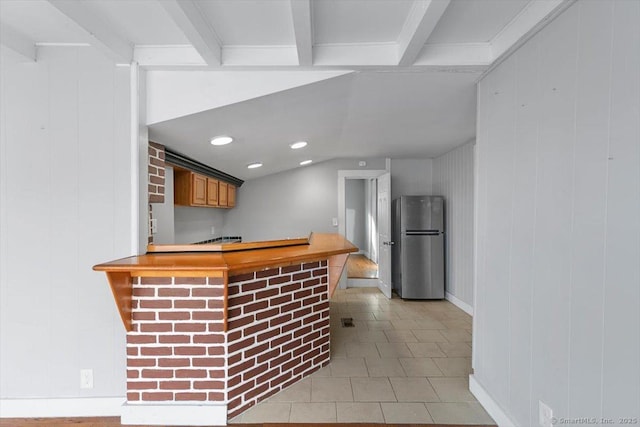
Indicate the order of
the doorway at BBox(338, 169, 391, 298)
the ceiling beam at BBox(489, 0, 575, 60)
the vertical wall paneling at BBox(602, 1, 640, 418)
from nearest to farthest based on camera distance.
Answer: the vertical wall paneling at BBox(602, 1, 640, 418) → the ceiling beam at BBox(489, 0, 575, 60) → the doorway at BBox(338, 169, 391, 298)

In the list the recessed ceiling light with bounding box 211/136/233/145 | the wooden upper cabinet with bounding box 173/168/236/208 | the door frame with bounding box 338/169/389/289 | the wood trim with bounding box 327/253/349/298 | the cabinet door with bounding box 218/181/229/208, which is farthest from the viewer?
the door frame with bounding box 338/169/389/289

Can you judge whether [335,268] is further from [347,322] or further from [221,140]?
[221,140]

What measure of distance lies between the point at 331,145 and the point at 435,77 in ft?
6.83

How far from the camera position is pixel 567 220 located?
1.45m

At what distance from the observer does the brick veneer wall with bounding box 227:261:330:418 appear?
6.73 ft

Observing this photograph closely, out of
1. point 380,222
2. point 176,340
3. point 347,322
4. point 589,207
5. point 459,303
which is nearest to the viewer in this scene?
point 589,207

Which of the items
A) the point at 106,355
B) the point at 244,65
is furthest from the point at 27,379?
the point at 244,65

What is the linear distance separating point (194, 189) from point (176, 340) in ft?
6.09

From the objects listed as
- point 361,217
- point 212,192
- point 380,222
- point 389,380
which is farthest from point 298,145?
point 361,217

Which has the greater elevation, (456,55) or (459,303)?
(456,55)

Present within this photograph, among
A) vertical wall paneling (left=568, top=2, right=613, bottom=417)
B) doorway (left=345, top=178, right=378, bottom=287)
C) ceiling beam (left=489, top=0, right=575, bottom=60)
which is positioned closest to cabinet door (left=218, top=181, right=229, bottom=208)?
ceiling beam (left=489, top=0, right=575, bottom=60)

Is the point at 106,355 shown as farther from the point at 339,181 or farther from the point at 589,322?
the point at 339,181

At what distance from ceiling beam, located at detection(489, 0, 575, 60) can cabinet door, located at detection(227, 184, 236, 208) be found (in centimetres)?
388

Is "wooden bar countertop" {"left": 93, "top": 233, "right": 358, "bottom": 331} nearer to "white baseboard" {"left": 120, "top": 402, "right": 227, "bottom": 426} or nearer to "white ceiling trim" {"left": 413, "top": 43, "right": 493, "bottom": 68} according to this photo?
"white baseboard" {"left": 120, "top": 402, "right": 227, "bottom": 426}
